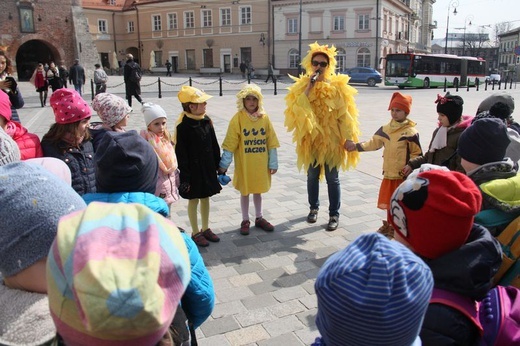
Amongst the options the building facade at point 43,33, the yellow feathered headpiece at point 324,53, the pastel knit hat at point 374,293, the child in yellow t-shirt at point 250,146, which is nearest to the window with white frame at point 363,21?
the building facade at point 43,33

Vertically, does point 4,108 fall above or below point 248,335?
above

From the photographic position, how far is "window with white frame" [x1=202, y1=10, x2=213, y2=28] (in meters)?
49.2

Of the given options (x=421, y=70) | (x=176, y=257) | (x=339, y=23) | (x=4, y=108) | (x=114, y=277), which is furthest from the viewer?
(x=339, y=23)

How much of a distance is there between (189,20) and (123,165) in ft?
171

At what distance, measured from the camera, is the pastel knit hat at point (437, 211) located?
1.52 metres

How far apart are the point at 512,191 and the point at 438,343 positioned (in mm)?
952

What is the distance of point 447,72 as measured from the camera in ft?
112

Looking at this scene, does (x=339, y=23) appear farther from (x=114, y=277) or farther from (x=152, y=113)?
(x=114, y=277)

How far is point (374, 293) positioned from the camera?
3.58ft

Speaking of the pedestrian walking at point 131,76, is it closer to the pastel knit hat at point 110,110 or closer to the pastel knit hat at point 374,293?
the pastel knit hat at point 110,110

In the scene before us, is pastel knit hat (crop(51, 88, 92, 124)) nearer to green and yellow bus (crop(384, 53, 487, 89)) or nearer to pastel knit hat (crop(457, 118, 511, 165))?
pastel knit hat (crop(457, 118, 511, 165))

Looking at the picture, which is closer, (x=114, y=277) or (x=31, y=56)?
(x=114, y=277)

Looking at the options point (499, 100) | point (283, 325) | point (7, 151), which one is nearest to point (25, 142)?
point (7, 151)

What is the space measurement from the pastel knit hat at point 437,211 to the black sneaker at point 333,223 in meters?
3.27
